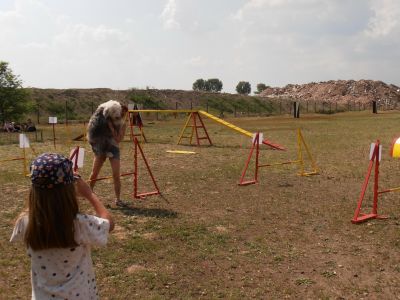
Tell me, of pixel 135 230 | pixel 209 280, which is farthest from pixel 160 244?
pixel 209 280

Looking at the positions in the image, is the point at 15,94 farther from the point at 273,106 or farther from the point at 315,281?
the point at 273,106

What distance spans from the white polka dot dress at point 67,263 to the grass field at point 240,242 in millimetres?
1888

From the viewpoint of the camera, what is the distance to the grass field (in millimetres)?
4531

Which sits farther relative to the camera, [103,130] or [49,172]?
[103,130]

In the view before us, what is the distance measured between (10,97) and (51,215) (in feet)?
96.5

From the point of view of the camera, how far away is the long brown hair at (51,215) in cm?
224

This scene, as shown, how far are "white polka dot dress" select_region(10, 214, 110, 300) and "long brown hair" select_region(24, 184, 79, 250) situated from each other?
8 centimetres

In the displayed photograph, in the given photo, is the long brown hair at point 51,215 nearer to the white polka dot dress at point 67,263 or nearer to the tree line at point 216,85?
the white polka dot dress at point 67,263

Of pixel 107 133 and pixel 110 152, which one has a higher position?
pixel 107 133

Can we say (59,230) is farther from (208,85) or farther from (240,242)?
(208,85)

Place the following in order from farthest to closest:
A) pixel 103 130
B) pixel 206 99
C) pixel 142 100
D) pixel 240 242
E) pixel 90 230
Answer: pixel 206 99 < pixel 142 100 < pixel 103 130 < pixel 240 242 < pixel 90 230

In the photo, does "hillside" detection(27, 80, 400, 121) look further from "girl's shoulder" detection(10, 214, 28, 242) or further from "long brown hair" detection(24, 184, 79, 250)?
"long brown hair" detection(24, 184, 79, 250)

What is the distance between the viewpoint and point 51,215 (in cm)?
226

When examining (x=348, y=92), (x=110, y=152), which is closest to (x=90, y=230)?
(x=110, y=152)
